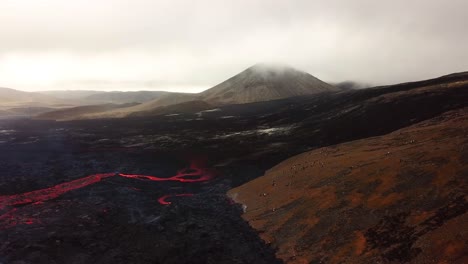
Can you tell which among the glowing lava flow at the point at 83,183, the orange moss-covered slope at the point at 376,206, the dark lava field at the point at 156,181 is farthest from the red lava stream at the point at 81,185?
the orange moss-covered slope at the point at 376,206

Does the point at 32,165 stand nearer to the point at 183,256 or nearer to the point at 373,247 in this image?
the point at 183,256

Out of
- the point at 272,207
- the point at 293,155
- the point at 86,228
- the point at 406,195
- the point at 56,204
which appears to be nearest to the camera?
the point at 406,195

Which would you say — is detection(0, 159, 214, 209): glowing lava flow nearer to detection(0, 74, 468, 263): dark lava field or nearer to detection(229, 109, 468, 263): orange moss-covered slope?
detection(0, 74, 468, 263): dark lava field

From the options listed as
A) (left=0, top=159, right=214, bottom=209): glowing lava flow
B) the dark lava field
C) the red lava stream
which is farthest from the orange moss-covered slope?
(left=0, top=159, right=214, bottom=209): glowing lava flow

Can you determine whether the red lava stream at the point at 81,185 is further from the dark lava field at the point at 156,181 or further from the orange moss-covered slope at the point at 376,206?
the orange moss-covered slope at the point at 376,206

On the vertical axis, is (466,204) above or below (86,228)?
above

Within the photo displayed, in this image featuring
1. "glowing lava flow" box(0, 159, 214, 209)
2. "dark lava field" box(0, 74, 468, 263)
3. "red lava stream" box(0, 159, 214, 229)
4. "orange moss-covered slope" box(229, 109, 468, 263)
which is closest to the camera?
"orange moss-covered slope" box(229, 109, 468, 263)

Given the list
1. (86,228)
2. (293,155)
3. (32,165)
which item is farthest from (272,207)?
(32,165)
